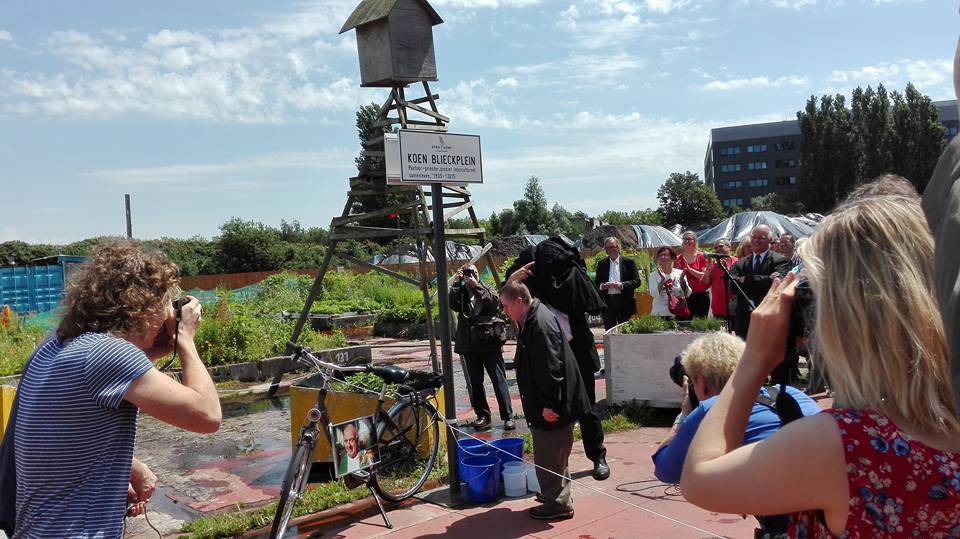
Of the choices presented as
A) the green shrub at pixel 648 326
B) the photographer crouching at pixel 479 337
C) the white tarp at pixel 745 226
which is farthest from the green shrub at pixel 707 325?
the white tarp at pixel 745 226

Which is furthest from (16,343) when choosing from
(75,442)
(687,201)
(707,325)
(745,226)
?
(687,201)

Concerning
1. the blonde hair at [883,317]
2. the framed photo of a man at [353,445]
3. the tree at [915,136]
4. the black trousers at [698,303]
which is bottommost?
the framed photo of a man at [353,445]

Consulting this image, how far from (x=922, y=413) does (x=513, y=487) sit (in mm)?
4466

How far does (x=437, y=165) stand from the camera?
5.54 meters

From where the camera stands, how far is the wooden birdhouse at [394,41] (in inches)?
329

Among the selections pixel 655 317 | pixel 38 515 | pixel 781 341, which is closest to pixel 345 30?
Answer: pixel 655 317

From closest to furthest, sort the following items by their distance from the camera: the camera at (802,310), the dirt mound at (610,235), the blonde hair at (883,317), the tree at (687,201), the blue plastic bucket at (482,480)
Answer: the blonde hair at (883,317) < the camera at (802,310) < the blue plastic bucket at (482,480) < the dirt mound at (610,235) < the tree at (687,201)

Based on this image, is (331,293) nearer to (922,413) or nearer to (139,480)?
(139,480)

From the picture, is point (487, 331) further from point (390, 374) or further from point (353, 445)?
point (353, 445)

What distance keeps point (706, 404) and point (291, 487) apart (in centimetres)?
327

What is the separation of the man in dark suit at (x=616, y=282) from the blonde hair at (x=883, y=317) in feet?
26.2

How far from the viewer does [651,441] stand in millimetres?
7180

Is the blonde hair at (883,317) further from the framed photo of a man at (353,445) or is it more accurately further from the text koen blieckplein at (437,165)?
the framed photo of a man at (353,445)

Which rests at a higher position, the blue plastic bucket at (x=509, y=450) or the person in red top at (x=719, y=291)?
the person in red top at (x=719, y=291)
